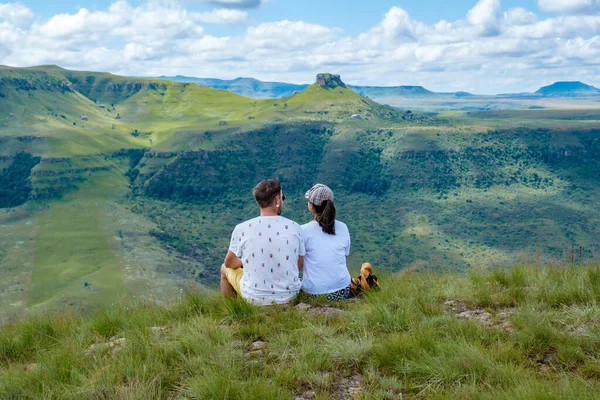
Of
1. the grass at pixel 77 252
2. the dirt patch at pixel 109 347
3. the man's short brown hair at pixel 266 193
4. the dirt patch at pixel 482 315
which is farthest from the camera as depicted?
the grass at pixel 77 252

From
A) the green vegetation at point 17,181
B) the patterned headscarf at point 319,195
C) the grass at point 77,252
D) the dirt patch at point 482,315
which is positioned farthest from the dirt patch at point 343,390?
the green vegetation at point 17,181

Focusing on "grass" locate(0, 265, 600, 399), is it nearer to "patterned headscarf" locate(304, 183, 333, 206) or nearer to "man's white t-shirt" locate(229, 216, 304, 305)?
"man's white t-shirt" locate(229, 216, 304, 305)

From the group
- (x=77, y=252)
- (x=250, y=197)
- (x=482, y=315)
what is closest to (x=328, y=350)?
(x=482, y=315)

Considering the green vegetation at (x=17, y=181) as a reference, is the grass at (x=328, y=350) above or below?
above

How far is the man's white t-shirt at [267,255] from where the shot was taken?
6.43 metres

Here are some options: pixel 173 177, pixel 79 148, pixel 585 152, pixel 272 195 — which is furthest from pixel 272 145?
pixel 272 195

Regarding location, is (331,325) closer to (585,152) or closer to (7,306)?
(7,306)

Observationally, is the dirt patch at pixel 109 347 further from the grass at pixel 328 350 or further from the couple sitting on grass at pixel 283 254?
the couple sitting on grass at pixel 283 254

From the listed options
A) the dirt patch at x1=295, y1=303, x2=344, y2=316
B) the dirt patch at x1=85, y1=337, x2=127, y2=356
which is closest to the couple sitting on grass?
the dirt patch at x1=295, y1=303, x2=344, y2=316

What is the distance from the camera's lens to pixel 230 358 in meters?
4.43

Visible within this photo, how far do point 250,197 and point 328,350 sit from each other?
164947 millimetres

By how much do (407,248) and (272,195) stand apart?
11912 centimetres

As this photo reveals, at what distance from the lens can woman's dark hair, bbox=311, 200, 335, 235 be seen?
6.85m

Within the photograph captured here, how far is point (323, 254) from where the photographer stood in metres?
6.93
